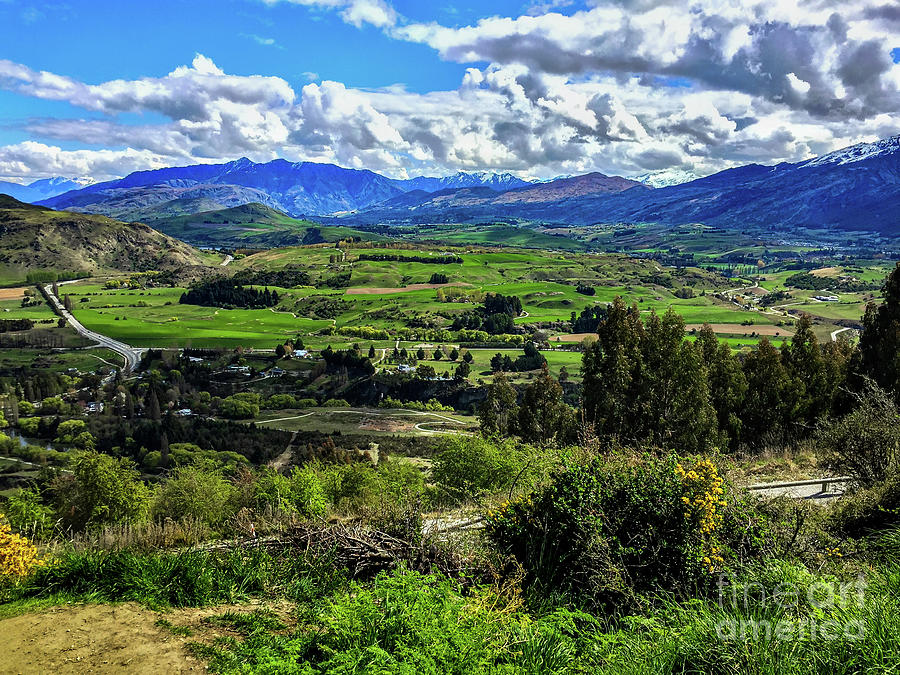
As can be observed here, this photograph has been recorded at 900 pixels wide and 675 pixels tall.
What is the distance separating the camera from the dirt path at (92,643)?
5996 millimetres

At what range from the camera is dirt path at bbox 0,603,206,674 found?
6.00 metres

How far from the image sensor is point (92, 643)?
643 centimetres

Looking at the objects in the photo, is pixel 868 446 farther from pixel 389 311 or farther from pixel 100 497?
pixel 389 311

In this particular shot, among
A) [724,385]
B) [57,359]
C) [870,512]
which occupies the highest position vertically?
[870,512]

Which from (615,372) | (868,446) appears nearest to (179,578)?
(868,446)

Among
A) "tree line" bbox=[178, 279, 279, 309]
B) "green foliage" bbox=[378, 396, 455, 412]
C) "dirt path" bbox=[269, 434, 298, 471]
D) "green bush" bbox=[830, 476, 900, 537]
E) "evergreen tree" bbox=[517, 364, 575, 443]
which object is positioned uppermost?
"tree line" bbox=[178, 279, 279, 309]

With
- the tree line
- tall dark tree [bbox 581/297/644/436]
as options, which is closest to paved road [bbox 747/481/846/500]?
tall dark tree [bbox 581/297/644/436]

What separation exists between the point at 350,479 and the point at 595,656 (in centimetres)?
2195

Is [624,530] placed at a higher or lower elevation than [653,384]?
higher

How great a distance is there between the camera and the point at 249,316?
165 metres

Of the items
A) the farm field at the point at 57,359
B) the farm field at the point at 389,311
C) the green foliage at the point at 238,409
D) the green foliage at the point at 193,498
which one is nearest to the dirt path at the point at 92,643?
the green foliage at the point at 193,498

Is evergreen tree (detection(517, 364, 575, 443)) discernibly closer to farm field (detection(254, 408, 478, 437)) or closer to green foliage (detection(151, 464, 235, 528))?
green foliage (detection(151, 464, 235, 528))

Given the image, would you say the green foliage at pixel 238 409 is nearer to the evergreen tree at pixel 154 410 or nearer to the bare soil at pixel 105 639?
the evergreen tree at pixel 154 410

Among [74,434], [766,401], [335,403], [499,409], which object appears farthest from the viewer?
[335,403]
